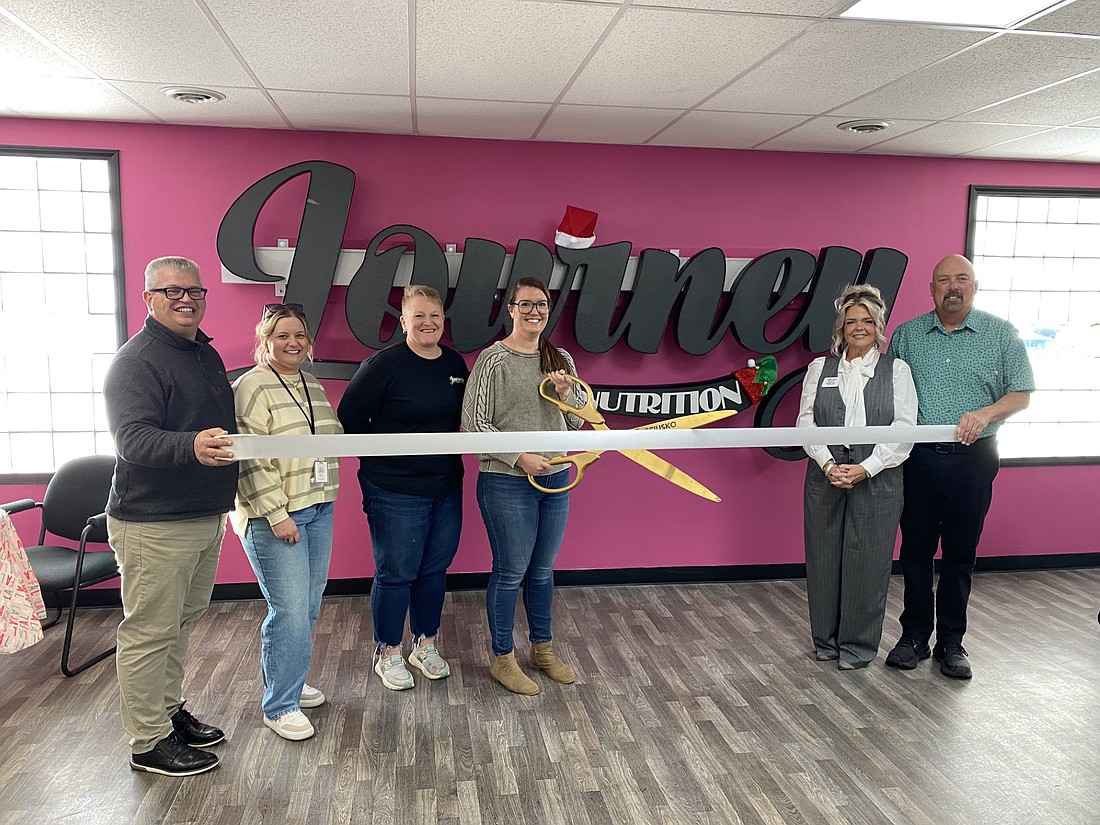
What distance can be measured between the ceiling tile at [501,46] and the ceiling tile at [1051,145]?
252cm

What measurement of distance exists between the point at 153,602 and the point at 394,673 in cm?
100

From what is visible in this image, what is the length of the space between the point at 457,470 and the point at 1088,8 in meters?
2.50

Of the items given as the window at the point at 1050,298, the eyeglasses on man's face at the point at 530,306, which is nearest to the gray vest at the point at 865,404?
the eyeglasses on man's face at the point at 530,306

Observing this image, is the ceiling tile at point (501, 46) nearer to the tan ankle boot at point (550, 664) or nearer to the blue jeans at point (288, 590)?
the blue jeans at point (288, 590)

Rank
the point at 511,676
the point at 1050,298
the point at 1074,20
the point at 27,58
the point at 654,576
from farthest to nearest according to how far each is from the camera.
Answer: the point at 1050,298 → the point at 654,576 → the point at 511,676 → the point at 27,58 → the point at 1074,20

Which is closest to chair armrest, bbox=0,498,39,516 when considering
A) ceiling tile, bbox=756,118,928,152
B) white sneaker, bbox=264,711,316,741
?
white sneaker, bbox=264,711,316,741

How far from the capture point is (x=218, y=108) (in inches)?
129

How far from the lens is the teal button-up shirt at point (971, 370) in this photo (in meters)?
3.00

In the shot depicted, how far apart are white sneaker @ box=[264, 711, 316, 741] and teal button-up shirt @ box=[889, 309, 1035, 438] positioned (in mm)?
2611

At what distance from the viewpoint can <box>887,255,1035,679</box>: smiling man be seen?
3.00 metres

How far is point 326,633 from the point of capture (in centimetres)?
345

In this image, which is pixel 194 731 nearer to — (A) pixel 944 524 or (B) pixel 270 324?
(B) pixel 270 324

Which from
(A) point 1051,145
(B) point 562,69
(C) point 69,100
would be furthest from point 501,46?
(A) point 1051,145

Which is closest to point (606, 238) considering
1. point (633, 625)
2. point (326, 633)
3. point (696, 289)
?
point (696, 289)
